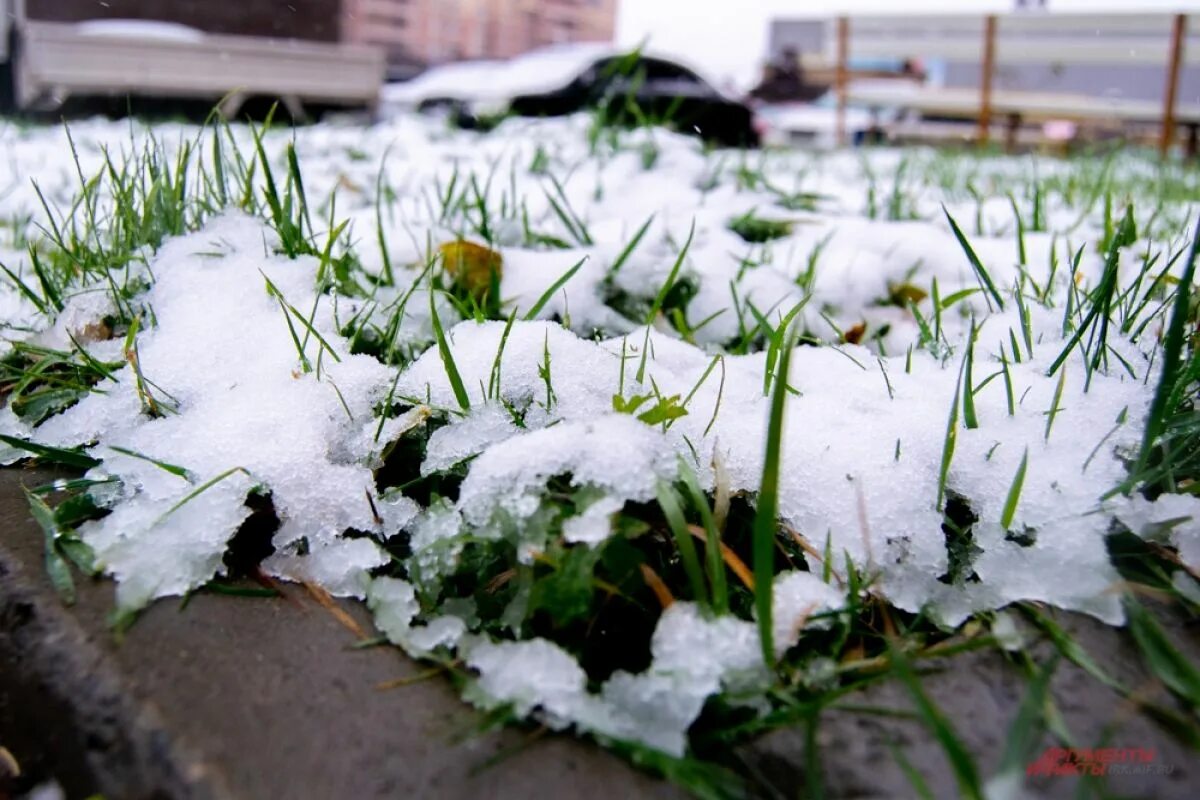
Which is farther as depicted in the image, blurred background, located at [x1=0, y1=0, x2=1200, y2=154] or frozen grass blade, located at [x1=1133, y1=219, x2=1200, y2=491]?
blurred background, located at [x1=0, y1=0, x2=1200, y2=154]

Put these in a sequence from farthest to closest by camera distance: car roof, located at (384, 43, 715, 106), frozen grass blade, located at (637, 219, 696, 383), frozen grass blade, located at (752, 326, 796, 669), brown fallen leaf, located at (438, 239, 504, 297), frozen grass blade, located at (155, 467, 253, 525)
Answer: car roof, located at (384, 43, 715, 106)
brown fallen leaf, located at (438, 239, 504, 297)
frozen grass blade, located at (637, 219, 696, 383)
frozen grass blade, located at (155, 467, 253, 525)
frozen grass blade, located at (752, 326, 796, 669)

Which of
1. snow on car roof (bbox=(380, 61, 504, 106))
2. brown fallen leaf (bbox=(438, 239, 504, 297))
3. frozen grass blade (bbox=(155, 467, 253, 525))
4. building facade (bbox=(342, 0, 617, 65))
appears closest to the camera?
frozen grass blade (bbox=(155, 467, 253, 525))

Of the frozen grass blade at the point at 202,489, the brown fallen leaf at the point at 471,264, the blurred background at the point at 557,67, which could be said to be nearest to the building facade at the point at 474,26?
the blurred background at the point at 557,67

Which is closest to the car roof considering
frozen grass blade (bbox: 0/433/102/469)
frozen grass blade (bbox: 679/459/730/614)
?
frozen grass blade (bbox: 0/433/102/469)

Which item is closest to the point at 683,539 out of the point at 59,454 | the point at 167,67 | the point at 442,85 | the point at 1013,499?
the point at 1013,499

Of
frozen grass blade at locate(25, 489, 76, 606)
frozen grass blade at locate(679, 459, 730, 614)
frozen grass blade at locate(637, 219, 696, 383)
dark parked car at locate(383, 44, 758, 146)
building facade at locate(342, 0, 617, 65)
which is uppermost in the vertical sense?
building facade at locate(342, 0, 617, 65)

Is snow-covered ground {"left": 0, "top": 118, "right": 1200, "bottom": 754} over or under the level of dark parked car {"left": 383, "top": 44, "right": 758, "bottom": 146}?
under

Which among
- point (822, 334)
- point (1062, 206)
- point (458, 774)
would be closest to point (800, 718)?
point (458, 774)

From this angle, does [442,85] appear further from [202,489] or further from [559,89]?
[202,489]

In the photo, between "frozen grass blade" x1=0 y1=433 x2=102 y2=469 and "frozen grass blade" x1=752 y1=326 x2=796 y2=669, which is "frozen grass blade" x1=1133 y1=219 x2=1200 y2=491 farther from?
"frozen grass blade" x1=0 y1=433 x2=102 y2=469

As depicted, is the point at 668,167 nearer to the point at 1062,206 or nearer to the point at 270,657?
the point at 1062,206
